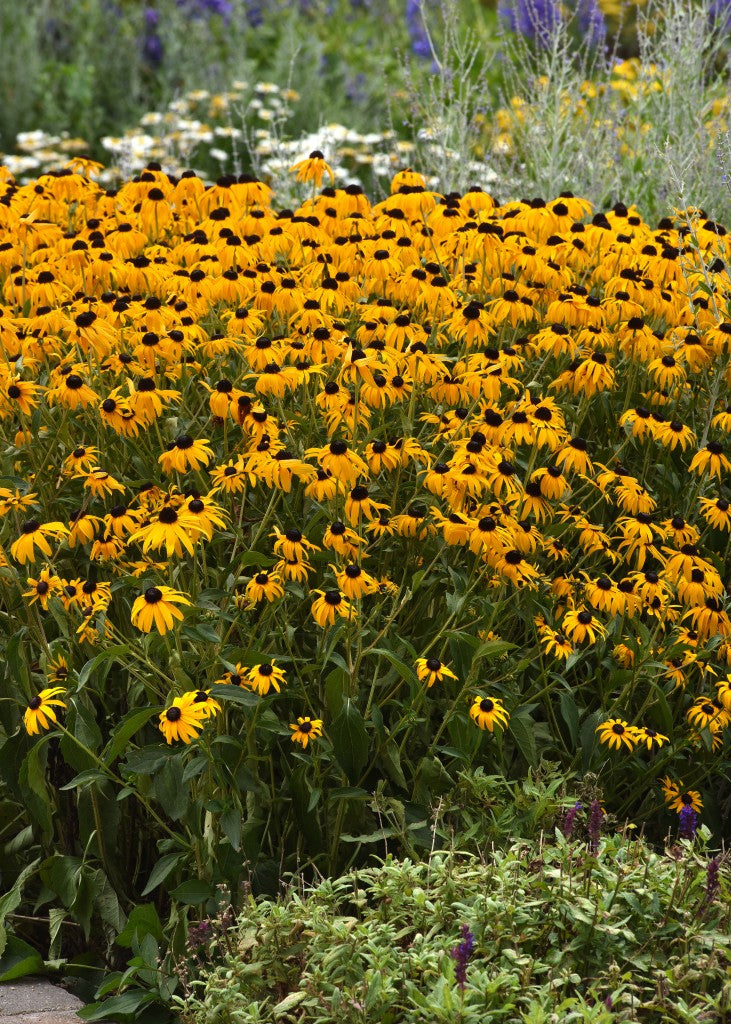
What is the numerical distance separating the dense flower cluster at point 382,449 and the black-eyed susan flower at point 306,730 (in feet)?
0.08

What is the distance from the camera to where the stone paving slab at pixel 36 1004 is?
8.45ft

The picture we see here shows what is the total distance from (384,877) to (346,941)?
24cm

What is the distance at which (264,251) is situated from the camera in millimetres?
3789

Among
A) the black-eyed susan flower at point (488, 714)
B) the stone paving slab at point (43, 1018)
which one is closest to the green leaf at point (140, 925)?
the stone paving slab at point (43, 1018)

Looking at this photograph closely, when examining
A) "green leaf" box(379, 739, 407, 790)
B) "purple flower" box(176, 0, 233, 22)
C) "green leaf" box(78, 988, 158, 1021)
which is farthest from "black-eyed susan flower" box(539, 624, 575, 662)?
"purple flower" box(176, 0, 233, 22)

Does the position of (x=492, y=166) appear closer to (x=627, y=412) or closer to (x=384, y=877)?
(x=627, y=412)

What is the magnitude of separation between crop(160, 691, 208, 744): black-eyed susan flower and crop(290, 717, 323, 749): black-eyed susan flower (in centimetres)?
26

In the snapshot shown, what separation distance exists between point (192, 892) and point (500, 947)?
2.25 feet

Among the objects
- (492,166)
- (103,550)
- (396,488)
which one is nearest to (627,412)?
Answer: (396,488)

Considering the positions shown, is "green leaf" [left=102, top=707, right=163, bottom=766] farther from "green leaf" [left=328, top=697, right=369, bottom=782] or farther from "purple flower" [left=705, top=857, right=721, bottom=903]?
"purple flower" [left=705, top=857, right=721, bottom=903]

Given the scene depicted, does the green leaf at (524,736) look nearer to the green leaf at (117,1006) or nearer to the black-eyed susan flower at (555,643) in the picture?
the black-eyed susan flower at (555,643)

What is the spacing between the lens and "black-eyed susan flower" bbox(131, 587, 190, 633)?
2.43 m

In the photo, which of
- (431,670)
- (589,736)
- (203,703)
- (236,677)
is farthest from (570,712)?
(203,703)

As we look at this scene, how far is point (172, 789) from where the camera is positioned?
2533 millimetres
